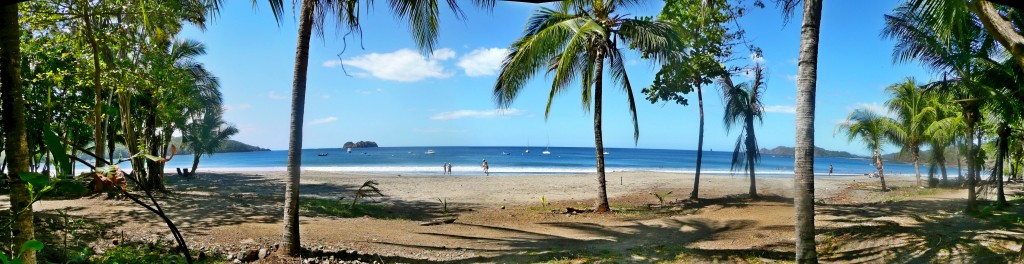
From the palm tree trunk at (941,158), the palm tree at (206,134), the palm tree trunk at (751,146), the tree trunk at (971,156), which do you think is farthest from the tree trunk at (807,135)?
the palm tree at (206,134)

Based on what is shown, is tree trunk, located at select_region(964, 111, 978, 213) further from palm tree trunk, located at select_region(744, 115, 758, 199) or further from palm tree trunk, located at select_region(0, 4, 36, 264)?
palm tree trunk, located at select_region(0, 4, 36, 264)

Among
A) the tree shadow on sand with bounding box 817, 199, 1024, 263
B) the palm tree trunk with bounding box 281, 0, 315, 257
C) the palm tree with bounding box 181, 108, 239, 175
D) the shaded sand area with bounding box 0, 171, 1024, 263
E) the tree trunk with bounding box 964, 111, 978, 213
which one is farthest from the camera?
the palm tree with bounding box 181, 108, 239, 175

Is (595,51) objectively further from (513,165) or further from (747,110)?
(513,165)

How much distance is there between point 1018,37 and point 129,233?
1026cm

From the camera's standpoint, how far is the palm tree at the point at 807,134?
4707mm

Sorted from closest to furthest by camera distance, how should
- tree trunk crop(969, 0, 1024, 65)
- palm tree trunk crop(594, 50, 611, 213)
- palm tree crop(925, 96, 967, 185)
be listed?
tree trunk crop(969, 0, 1024, 65), palm tree trunk crop(594, 50, 611, 213), palm tree crop(925, 96, 967, 185)

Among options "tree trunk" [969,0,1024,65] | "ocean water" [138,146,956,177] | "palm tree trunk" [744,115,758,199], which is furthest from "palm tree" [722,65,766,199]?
"ocean water" [138,146,956,177]

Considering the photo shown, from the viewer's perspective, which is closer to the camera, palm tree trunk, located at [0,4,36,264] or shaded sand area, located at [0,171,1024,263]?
palm tree trunk, located at [0,4,36,264]

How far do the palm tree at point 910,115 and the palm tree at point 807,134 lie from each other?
820 inches

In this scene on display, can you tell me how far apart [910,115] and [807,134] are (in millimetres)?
23337

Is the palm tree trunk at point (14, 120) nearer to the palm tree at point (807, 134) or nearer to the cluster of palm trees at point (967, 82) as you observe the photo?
the cluster of palm trees at point (967, 82)

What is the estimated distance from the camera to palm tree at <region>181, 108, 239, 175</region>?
30794 millimetres

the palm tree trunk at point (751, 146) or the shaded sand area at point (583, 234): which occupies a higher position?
the palm tree trunk at point (751, 146)

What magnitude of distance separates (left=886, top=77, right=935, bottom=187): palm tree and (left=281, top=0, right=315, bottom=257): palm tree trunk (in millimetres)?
23472
